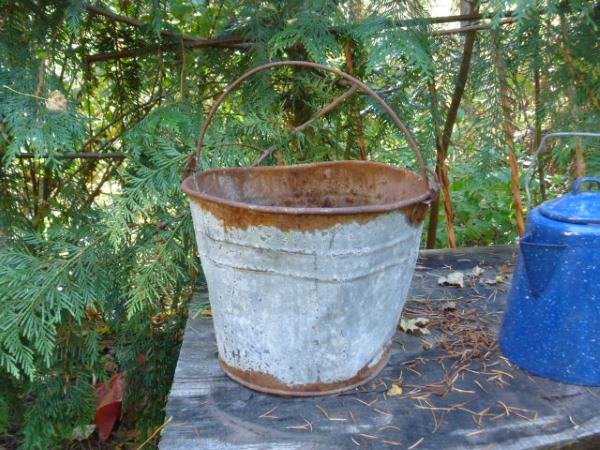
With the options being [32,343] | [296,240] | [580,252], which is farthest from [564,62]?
[32,343]

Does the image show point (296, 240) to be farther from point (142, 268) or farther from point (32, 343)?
point (32, 343)

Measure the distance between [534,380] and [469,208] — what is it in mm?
1628

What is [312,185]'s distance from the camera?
1486 mm

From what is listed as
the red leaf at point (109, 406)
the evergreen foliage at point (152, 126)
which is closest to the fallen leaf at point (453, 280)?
the evergreen foliage at point (152, 126)

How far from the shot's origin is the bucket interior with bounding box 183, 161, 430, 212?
140cm

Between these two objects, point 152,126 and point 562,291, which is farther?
point 152,126

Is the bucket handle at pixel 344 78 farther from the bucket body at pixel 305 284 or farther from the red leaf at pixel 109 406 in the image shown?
the red leaf at pixel 109 406

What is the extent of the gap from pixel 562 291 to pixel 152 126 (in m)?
1.13

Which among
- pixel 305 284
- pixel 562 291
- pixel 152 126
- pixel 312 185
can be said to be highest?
pixel 152 126

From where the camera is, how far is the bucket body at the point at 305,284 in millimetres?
1044

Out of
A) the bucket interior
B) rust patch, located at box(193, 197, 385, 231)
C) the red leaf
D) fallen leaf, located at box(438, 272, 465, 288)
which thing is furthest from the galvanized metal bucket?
the red leaf

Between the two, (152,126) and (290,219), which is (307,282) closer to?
(290,219)

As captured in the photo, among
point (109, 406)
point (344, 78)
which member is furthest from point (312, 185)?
point (109, 406)

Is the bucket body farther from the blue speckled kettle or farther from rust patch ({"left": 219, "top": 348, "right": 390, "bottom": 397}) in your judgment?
the blue speckled kettle
